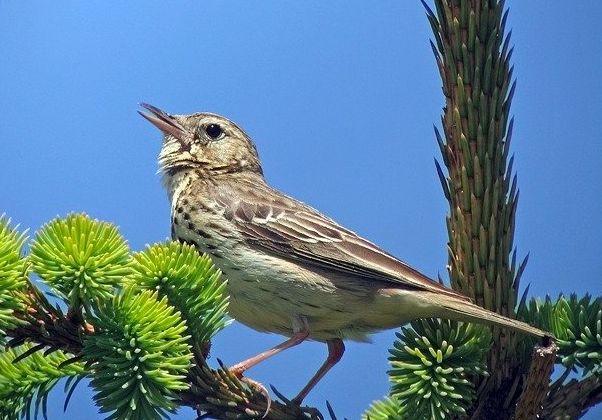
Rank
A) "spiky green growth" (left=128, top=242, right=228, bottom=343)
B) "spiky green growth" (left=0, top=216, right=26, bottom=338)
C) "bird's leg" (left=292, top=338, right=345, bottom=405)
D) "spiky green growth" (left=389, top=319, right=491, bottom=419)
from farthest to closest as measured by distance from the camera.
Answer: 1. "bird's leg" (left=292, top=338, right=345, bottom=405)
2. "spiky green growth" (left=389, top=319, right=491, bottom=419)
3. "spiky green growth" (left=128, top=242, right=228, bottom=343)
4. "spiky green growth" (left=0, top=216, right=26, bottom=338)

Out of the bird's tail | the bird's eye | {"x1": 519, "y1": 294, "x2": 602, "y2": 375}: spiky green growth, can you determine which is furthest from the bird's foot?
the bird's eye

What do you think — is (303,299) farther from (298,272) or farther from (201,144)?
(201,144)

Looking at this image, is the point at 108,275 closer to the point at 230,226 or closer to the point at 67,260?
the point at 67,260

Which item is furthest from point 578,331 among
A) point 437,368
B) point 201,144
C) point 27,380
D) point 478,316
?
point 201,144

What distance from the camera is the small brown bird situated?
201 cm

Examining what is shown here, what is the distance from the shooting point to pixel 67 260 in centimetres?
119

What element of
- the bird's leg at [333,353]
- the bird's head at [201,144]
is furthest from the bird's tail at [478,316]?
the bird's head at [201,144]

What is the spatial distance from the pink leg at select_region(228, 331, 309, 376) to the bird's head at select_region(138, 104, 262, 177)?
844 millimetres

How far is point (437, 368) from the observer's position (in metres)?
1.44

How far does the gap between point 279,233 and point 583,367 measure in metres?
0.94

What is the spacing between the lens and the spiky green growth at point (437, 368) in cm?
143

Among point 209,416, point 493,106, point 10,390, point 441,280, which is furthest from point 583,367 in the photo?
point 10,390

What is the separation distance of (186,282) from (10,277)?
0.27 metres

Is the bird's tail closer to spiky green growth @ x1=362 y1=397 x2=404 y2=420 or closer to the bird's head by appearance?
spiky green growth @ x1=362 y1=397 x2=404 y2=420
